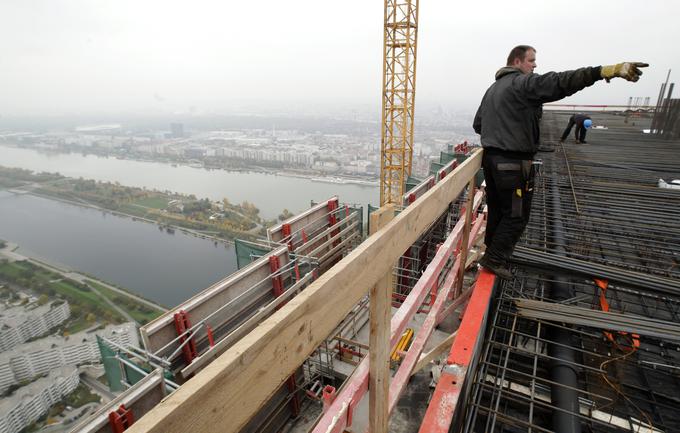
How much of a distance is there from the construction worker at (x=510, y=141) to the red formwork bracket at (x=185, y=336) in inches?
131

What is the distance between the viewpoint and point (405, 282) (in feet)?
30.2

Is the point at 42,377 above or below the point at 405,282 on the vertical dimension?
below

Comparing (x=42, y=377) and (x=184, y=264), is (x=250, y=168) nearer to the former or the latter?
(x=184, y=264)

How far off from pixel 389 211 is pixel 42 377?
28664mm

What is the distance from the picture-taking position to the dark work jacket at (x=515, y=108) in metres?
2.54

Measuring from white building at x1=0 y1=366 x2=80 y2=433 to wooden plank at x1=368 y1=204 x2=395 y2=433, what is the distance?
2459 centimetres

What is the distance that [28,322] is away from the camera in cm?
2605

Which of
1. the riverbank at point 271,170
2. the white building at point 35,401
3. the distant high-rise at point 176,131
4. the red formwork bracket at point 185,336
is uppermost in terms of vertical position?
the red formwork bracket at point 185,336

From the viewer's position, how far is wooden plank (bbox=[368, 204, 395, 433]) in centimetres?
163

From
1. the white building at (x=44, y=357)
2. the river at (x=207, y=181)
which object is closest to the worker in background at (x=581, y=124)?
the white building at (x=44, y=357)

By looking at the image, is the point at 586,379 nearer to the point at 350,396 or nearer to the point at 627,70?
the point at 350,396

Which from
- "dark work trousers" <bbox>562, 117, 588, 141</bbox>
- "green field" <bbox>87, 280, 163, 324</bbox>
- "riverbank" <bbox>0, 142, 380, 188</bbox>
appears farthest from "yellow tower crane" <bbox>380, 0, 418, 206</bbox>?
"riverbank" <bbox>0, 142, 380, 188</bbox>

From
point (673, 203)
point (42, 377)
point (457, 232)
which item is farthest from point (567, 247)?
point (42, 377)

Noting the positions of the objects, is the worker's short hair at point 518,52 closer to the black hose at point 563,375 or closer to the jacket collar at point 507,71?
the jacket collar at point 507,71
